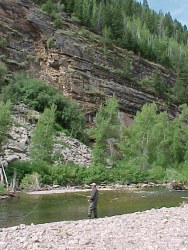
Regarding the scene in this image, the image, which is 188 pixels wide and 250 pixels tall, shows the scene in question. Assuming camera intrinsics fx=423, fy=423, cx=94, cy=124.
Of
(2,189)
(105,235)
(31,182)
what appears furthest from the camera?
(31,182)

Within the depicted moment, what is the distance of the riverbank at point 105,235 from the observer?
1318 cm

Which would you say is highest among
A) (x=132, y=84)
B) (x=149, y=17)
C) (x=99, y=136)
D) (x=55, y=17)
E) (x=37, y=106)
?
(x=149, y=17)

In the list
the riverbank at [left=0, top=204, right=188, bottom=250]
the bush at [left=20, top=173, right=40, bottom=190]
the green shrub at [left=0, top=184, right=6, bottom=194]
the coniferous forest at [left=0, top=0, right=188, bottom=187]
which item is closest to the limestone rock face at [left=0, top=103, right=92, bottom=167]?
the coniferous forest at [left=0, top=0, right=188, bottom=187]

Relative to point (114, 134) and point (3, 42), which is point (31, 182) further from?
point (3, 42)

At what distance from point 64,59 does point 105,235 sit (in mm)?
65208

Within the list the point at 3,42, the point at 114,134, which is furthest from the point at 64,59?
Answer: the point at 114,134

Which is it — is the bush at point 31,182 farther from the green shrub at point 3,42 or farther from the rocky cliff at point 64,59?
the green shrub at point 3,42

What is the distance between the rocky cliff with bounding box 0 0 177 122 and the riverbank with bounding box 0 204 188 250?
57.8 m

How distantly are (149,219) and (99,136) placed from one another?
3979cm

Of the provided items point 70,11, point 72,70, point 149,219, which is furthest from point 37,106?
point 149,219

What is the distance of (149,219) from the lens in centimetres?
1845

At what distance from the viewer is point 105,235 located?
14.9 meters

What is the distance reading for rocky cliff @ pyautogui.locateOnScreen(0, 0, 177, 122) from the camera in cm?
7569

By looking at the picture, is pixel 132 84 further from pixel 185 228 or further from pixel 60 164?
pixel 185 228
